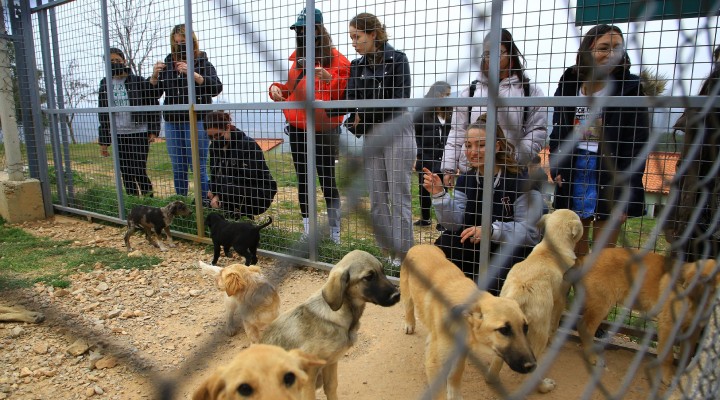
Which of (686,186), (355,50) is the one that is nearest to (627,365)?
(686,186)

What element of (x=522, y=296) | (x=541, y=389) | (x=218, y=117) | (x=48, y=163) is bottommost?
(x=541, y=389)

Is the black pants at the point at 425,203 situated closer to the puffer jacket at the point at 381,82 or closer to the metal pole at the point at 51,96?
the puffer jacket at the point at 381,82

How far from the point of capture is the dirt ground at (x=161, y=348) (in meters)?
2.98

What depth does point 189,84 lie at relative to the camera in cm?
540

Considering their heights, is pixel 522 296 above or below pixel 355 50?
below

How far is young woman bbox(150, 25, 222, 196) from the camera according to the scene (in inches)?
213

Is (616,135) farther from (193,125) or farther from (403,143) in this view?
(193,125)


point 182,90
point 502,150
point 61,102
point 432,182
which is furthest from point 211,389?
point 61,102

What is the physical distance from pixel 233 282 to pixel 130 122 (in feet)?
13.2

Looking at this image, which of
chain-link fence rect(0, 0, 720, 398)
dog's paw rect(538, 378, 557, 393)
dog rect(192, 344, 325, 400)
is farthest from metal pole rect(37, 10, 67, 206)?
dog's paw rect(538, 378, 557, 393)

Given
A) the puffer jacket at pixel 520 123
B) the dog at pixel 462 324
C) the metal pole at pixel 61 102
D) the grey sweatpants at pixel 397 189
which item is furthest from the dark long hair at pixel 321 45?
the metal pole at pixel 61 102

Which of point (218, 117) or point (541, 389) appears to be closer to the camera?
point (541, 389)

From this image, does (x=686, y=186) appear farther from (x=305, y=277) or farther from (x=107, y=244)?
(x=107, y=244)

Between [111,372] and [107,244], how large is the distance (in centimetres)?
348
